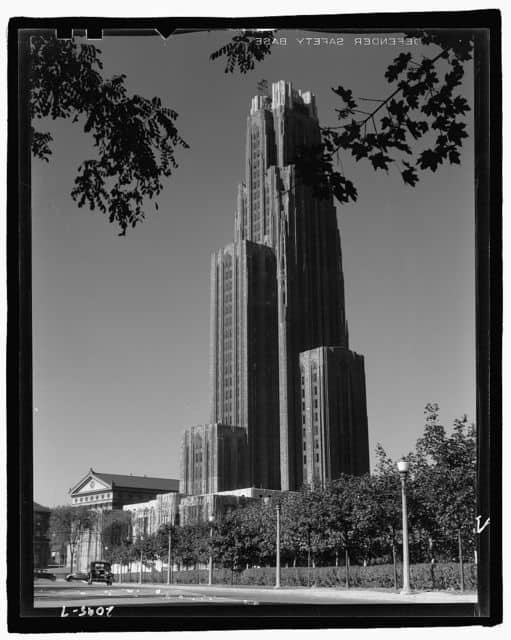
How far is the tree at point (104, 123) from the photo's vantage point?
8.88 meters

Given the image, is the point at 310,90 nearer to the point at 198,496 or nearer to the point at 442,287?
the point at 442,287

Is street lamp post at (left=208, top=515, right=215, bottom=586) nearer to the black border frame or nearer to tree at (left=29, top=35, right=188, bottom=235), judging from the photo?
the black border frame

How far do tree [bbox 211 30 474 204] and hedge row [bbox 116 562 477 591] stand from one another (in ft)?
12.8

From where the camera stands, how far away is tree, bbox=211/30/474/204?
8.53 m

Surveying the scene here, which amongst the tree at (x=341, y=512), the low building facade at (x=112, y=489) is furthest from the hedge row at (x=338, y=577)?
the tree at (x=341, y=512)

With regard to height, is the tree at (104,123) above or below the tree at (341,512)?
above

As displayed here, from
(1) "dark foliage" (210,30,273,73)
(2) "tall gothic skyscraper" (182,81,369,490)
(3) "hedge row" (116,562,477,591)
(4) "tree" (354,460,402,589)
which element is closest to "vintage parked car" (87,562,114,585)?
(3) "hedge row" (116,562,477,591)

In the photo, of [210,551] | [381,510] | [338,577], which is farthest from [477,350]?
[210,551]

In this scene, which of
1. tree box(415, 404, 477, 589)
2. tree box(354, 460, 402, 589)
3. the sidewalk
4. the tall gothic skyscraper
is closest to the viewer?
the sidewalk

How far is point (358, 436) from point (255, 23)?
5950mm

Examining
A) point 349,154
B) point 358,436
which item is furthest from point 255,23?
point 358,436

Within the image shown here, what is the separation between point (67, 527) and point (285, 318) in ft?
47.6

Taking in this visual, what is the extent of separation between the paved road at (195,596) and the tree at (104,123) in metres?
3.73

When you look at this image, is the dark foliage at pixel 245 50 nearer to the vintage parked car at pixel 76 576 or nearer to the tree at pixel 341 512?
the vintage parked car at pixel 76 576
